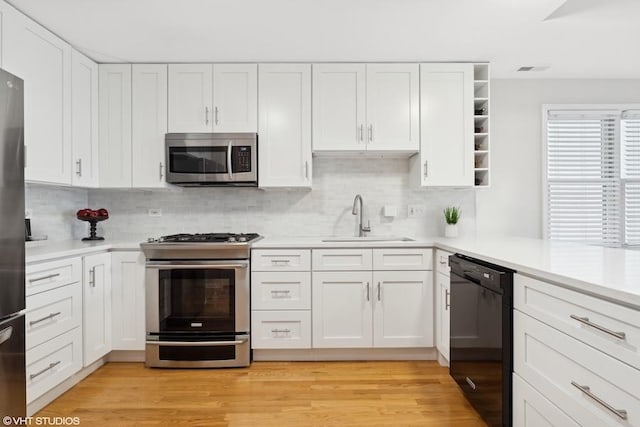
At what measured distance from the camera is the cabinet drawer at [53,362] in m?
2.02

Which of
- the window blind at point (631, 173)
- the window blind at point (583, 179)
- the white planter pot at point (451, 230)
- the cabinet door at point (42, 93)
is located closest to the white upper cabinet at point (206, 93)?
the cabinet door at point (42, 93)

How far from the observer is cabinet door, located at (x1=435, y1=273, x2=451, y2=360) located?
8.64ft

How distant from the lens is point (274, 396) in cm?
235

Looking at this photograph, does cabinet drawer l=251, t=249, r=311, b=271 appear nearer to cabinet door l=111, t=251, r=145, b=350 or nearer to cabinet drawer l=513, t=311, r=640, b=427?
cabinet door l=111, t=251, r=145, b=350

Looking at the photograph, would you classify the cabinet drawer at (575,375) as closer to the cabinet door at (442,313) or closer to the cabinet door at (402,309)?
the cabinet door at (442,313)

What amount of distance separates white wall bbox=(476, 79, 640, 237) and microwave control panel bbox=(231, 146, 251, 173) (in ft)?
6.94

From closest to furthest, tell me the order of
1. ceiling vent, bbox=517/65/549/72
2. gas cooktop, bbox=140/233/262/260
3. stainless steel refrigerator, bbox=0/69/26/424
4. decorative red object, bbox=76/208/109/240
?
stainless steel refrigerator, bbox=0/69/26/424, gas cooktop, bbox=140/233/262/260, decorative red object, bbox=76/208/109/240, ceiling vent, bbox=517/65/549/72

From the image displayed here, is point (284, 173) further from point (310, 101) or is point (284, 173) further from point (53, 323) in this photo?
point (53, 323)

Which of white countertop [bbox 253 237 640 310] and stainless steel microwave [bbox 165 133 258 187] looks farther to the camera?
stainless steel microwave [bbox 165 133 258 187]

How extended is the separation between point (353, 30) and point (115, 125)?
2.04m

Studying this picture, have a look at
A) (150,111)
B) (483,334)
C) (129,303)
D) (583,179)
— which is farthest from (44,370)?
(583,179)

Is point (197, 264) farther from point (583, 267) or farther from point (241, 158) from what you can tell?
point (583, 267)

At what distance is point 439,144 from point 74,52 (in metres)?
2.88

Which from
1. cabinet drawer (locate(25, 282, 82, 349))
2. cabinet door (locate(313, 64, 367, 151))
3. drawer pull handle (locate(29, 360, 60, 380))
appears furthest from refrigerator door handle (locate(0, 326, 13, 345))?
cabinet door (locate(313, 64, 367, 151))
